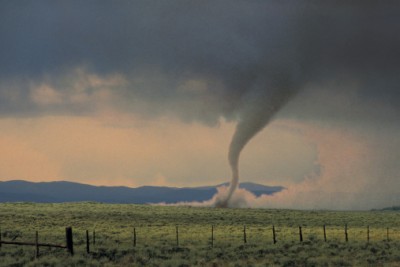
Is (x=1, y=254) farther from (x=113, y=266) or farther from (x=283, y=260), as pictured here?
(x=283, y=260)

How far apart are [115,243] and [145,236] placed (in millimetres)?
9599

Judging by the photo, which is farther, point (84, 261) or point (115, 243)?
point (115, 243)

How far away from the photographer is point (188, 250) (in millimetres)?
43969

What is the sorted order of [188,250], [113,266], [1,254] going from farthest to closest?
[188,250]
[1,254]
[113,266]

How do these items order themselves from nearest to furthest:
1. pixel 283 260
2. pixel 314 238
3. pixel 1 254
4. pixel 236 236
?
pixel 283 260, pixel 1 254, pixel 314 238, pixel 236 236

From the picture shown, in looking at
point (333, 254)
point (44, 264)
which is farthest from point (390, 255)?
point (44, 264)

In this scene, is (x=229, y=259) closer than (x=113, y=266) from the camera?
No

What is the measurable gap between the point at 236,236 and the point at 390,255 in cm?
2029

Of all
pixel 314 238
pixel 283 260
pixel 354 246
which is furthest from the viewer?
pixel 314 238

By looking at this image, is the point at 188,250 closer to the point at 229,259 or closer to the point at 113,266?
the point at 229,259

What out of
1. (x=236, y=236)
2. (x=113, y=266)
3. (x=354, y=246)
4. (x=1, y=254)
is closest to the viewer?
(x=113, y=266)

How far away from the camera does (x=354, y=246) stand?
158 ft

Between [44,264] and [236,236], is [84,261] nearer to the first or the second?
[44,264]

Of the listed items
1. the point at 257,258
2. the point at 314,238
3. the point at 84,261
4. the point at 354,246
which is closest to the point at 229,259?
the point at 257,258
